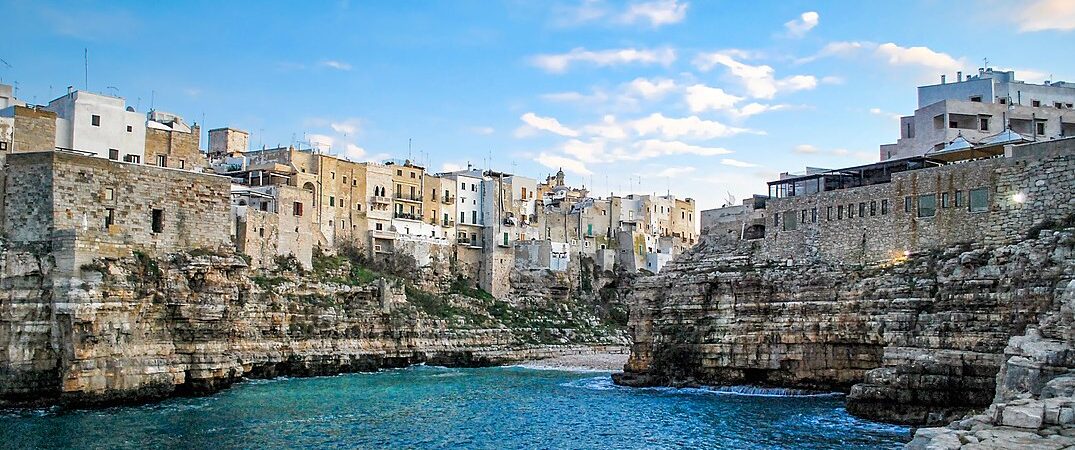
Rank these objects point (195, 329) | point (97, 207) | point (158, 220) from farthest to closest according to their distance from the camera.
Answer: point (195, 329) → point (158, 220) → point (97, 207)

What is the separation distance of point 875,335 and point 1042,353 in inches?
556

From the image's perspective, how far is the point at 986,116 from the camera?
49.2m

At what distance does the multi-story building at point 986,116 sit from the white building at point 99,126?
132 feet

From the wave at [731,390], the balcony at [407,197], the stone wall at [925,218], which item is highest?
the balcony at [407,197]

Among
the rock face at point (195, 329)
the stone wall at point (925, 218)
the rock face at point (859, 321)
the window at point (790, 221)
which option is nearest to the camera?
the rock face at point (859, 321)

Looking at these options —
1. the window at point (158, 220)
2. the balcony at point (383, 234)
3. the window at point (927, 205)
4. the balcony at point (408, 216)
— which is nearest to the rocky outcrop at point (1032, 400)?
the window at point (927, 205)

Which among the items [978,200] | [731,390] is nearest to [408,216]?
[731,390]

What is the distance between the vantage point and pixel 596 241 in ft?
311

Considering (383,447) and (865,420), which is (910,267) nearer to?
(865,420)

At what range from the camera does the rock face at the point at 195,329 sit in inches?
1647

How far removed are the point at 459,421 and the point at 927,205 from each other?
66.2 feet

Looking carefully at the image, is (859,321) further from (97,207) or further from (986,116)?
(97,207)

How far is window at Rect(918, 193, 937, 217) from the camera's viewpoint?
40.0 metres

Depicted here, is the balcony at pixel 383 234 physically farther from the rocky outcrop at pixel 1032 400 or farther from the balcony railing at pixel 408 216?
the rocky outcrop at pixel 1032 400
